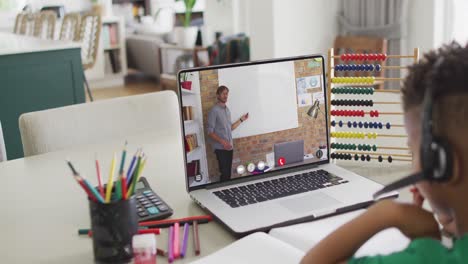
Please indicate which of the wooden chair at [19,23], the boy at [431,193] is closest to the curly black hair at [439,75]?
the boy at [431,193]

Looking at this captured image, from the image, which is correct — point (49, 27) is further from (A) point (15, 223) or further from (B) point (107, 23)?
(A) point (15, 223)

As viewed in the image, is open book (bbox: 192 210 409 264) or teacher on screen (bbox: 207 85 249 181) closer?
open book (bbox: 192 210 409 264)

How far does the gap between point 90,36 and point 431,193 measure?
5287 mm

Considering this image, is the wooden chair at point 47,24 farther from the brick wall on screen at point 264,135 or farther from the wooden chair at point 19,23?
the brick wall on screen at point 264,135

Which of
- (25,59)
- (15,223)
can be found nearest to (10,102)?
(25,59)

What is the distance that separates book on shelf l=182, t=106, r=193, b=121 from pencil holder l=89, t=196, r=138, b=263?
0.29 meters

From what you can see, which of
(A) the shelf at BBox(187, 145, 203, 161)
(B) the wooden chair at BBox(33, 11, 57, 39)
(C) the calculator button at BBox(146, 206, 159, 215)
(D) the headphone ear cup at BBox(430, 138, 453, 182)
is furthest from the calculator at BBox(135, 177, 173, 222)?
(B) the wooden chair at BBox(33, 11, 57, 39)

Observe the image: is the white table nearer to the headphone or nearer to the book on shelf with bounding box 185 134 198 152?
the book on shelf with bounding box 185 134 198 152

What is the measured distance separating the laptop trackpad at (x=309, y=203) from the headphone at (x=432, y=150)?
18.3 inches

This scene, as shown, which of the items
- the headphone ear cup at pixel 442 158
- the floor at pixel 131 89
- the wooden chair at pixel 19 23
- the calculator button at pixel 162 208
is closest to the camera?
the headphone ear cup at pixel 442 158

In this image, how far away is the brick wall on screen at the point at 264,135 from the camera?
46.2 inches

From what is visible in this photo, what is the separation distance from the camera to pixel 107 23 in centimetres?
712

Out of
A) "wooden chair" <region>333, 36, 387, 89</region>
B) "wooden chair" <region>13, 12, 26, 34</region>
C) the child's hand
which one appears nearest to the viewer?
the child's hand

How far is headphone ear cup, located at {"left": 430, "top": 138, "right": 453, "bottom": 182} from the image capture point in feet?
1.95
